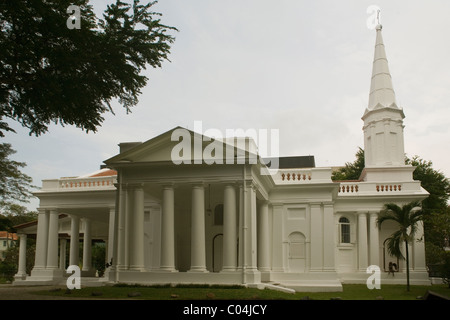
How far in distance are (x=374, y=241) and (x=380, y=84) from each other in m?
11.6

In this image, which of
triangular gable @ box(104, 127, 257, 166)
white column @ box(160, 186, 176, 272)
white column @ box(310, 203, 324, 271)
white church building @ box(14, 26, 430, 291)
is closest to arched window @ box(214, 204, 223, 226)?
white church building @ box(14, 26, 430, 291)

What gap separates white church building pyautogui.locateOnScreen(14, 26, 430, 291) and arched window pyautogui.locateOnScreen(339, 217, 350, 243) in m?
0.07

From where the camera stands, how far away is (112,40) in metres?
18.4

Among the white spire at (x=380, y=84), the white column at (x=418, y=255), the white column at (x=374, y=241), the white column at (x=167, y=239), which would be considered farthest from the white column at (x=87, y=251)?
the white spire at (x=380, y=84)

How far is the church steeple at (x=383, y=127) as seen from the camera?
37125mm

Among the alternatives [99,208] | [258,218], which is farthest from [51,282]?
[258,218]

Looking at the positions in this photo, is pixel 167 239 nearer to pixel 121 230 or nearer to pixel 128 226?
pixel 128 226

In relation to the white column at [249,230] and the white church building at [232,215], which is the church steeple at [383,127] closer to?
the white church building at [232,215]

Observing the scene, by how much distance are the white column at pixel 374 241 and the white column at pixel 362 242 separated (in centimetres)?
36

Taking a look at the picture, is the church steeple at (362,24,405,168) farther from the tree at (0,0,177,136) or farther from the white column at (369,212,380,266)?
the tree at (0,0,177,136)

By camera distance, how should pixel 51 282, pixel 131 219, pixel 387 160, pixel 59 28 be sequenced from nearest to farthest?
1. pixel 59 28
2. pixel 131 219
3. pixel 51 282
4. pixel 387 160

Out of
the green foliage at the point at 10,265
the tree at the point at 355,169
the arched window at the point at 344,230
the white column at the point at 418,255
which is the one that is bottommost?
the green foliage at the point at 10,265

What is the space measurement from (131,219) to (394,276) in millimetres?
18396
